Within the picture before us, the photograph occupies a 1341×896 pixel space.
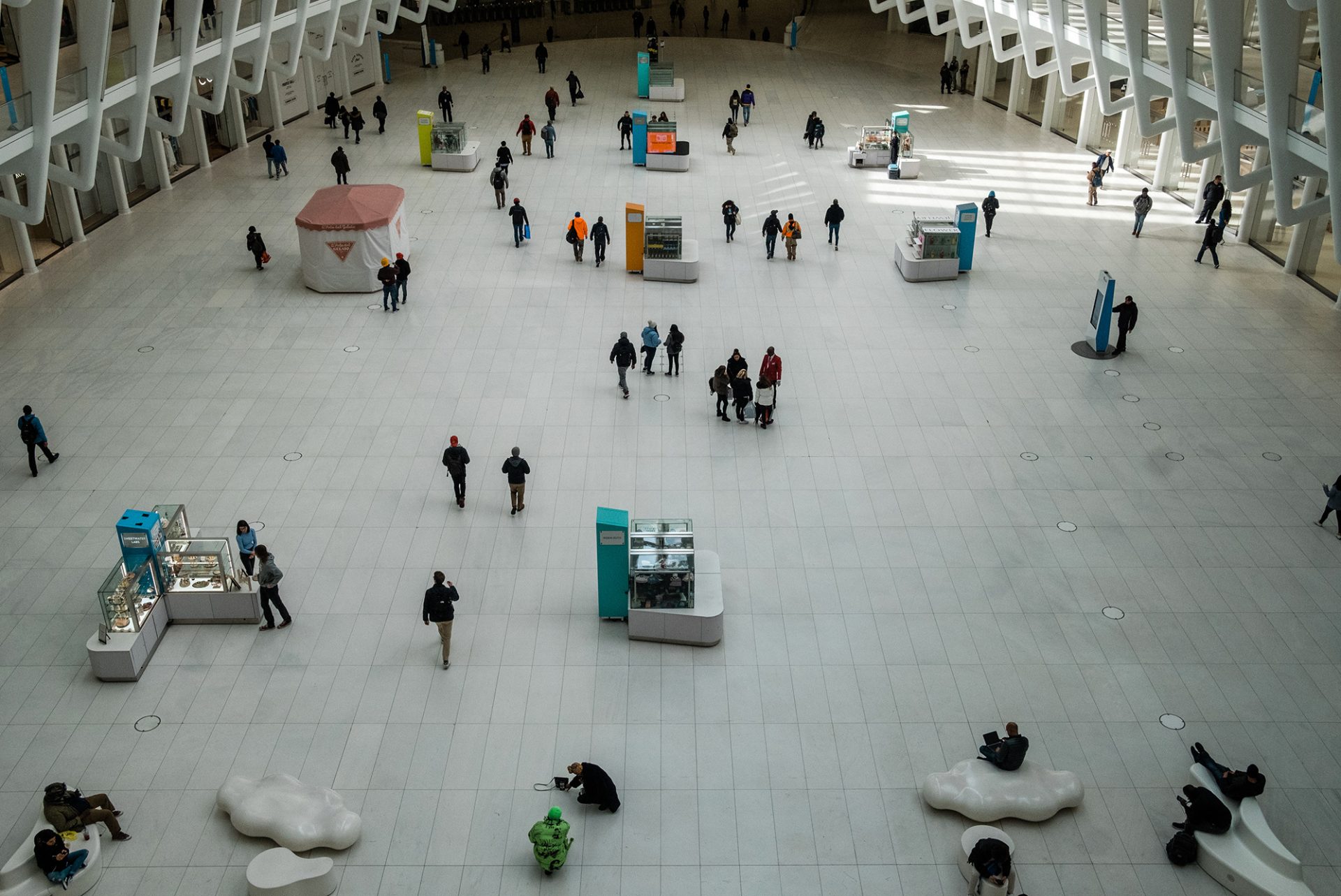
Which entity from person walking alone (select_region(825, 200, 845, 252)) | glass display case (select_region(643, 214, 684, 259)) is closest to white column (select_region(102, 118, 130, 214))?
glass display case (select_region(643, 214, 684, 259))

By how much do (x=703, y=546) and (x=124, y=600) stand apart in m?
6.86

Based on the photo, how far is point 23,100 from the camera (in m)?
18.3

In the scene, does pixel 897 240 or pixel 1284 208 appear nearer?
pixel 1284 208

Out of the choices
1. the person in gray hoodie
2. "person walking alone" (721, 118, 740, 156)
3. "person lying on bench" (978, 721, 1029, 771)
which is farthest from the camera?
"person walking alone" (721, 118, 740, 156)

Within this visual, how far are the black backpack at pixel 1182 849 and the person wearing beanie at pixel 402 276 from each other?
16.4 meters

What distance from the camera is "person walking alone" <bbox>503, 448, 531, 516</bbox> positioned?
14.9 m

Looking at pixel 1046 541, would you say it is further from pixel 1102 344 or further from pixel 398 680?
pixel 398 680

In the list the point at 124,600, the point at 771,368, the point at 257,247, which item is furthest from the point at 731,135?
the point at 124,600

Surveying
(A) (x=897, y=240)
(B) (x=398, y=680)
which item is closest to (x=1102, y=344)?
(A) (x=897, y=240)

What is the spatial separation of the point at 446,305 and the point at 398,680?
1116 centimetres

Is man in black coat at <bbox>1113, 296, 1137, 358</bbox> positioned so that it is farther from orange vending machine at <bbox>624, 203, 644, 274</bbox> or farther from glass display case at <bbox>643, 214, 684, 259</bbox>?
orange vending machine at <bbox>624, 203, 644, 274</bbox>

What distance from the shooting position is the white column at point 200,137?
3030cm

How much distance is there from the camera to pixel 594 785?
1054 cm

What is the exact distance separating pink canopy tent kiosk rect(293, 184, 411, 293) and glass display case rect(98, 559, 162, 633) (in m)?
10.6
